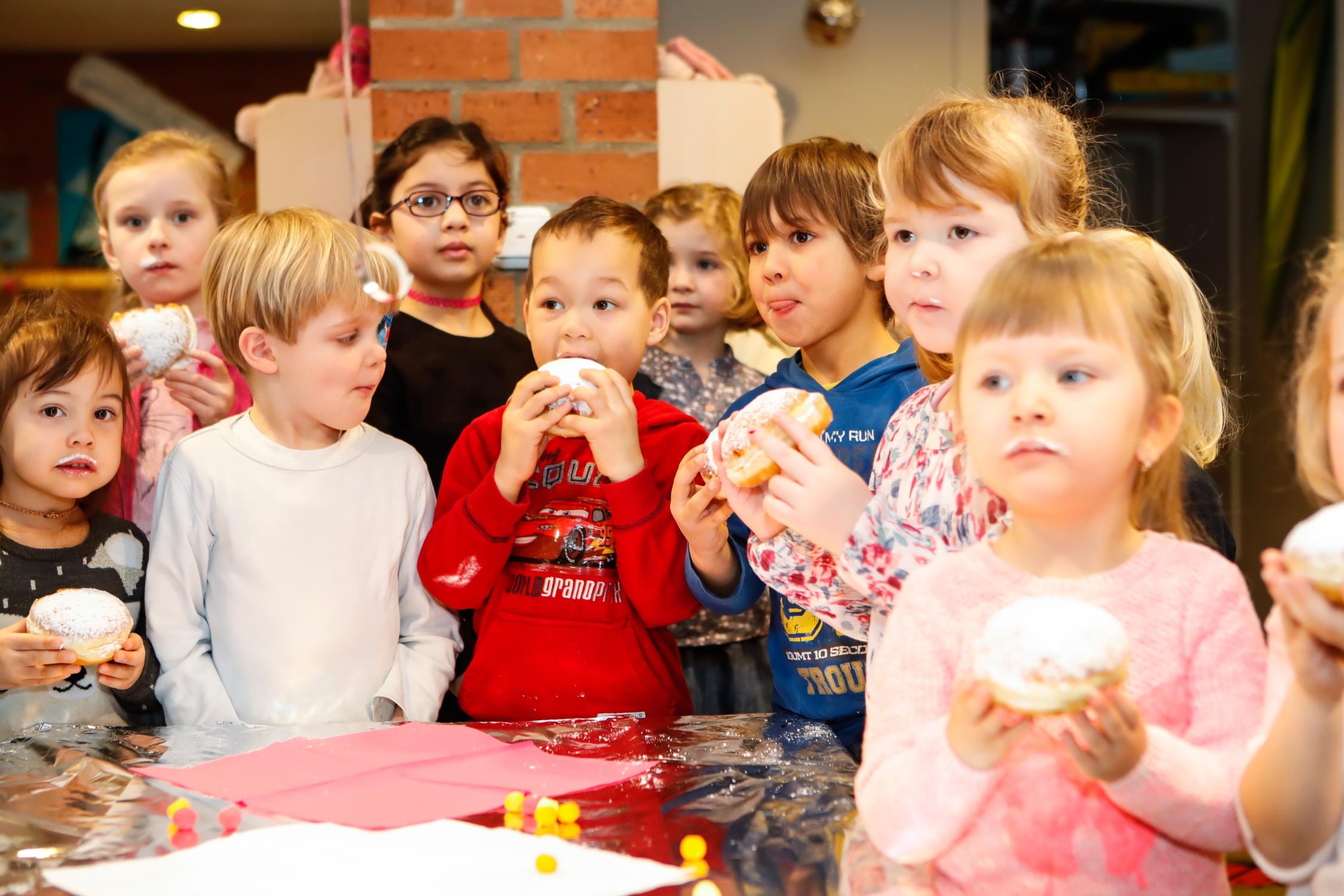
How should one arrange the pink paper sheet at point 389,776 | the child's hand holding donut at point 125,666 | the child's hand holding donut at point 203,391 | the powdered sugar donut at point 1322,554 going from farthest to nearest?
1. the child's hand holding donut at point 203,391
2. the child's hand holding donut at point 125,666
3. the pink paper sheet at point 389,776
4. the powdered sugar donut at point 1322,554

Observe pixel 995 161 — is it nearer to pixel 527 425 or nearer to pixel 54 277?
pixel 527 425

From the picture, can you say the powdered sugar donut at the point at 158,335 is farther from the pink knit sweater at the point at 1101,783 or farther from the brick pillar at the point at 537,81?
the pink knit sweater at the point at 1101,783

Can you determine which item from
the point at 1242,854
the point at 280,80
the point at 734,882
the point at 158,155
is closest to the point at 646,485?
the point at 734,882

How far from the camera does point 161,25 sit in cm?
445

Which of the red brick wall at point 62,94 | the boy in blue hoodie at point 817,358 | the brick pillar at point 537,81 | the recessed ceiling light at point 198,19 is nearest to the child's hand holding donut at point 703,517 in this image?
the boy in blue hoodie at point 817,358

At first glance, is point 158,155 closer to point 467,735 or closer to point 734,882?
point 467,735

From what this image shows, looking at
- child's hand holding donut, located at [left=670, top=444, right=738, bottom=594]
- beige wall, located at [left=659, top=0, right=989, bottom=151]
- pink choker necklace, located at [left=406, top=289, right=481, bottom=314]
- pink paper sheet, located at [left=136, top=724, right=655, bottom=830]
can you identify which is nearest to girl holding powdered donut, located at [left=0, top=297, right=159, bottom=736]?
pink paper sheet, located at [left=136, top=724, right=655, bottom=830]

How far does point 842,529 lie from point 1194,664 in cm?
38

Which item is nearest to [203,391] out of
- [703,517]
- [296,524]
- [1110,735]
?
[296,524]

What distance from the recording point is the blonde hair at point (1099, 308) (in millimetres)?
1004

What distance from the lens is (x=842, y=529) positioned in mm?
1258

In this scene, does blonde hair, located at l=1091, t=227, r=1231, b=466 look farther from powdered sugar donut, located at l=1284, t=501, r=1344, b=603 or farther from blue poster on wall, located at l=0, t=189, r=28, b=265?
blue poster on wall, located at l=0, t=189, r=28, b=265

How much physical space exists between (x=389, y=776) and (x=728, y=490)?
1.50 feet

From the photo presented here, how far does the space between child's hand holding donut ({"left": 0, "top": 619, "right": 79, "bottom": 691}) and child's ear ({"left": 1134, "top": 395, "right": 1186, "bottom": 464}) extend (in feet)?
3.83
